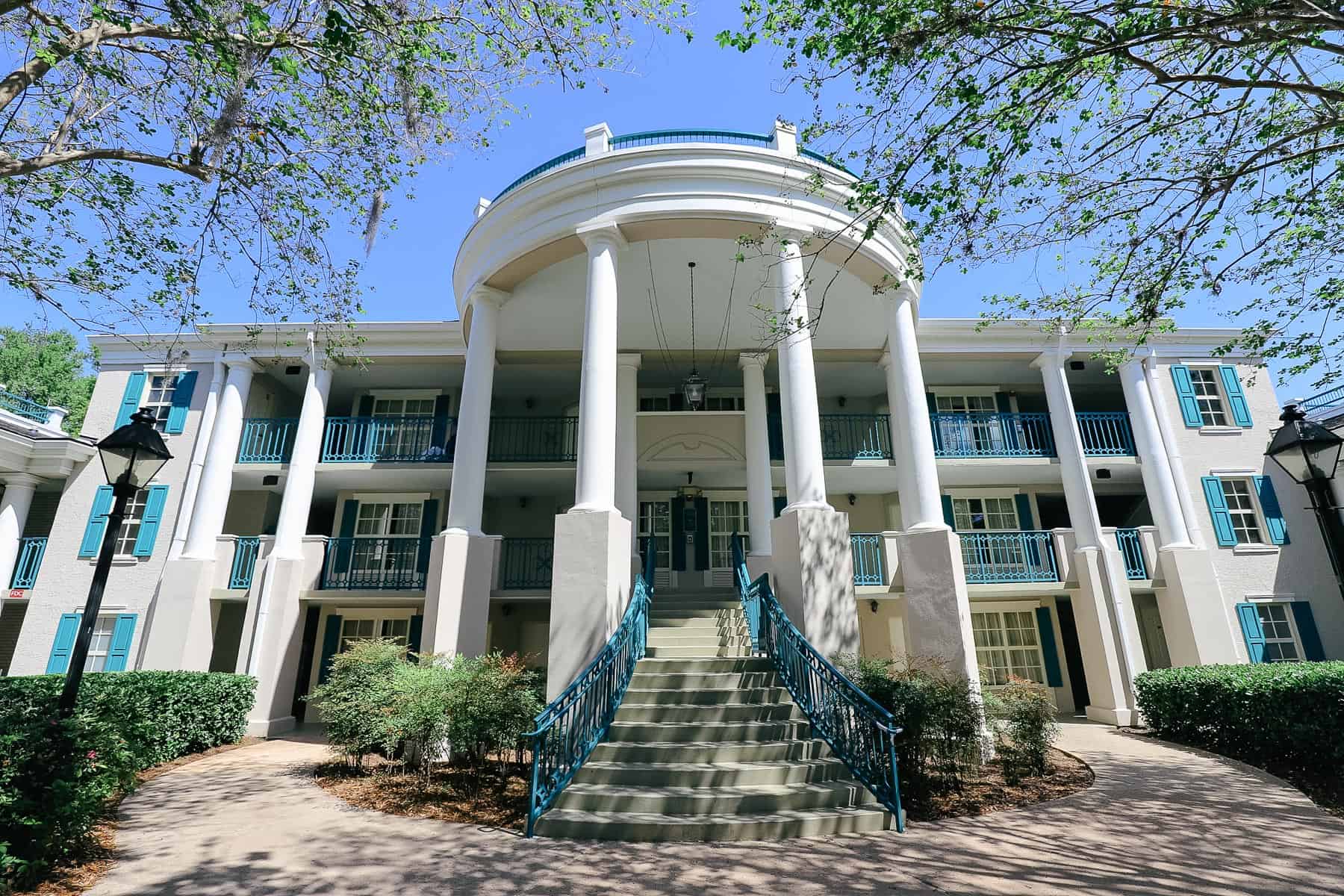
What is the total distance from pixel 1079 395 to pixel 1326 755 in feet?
34.7

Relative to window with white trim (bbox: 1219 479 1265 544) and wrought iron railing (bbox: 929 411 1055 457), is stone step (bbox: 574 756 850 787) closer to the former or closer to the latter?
wrought iron railing (bbox: 929 411 1055 457)

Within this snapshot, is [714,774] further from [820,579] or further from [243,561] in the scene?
[243,561]

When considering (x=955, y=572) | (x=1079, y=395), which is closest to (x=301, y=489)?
(x=955, y=572)

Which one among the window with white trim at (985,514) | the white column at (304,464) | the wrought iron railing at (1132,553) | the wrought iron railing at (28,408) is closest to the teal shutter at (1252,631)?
the wrought iron railing at (1132,553)

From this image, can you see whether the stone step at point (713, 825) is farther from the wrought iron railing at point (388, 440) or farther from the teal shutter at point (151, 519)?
the teal shutter at point (151, 519)

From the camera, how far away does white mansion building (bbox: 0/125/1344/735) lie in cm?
1045

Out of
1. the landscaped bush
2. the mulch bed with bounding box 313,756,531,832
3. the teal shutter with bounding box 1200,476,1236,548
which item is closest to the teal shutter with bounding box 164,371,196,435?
the landscaped bush

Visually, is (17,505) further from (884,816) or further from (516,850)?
(884,816)

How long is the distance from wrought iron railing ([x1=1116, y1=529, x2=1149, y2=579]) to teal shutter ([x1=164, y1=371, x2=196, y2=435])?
2046cm

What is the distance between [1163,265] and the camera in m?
7.12

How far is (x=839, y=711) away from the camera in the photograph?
6.64 meters

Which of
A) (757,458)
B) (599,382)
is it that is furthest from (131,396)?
(757,458)

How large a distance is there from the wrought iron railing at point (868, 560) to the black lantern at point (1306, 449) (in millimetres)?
7973

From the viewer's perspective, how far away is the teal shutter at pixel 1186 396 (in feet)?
49.2
